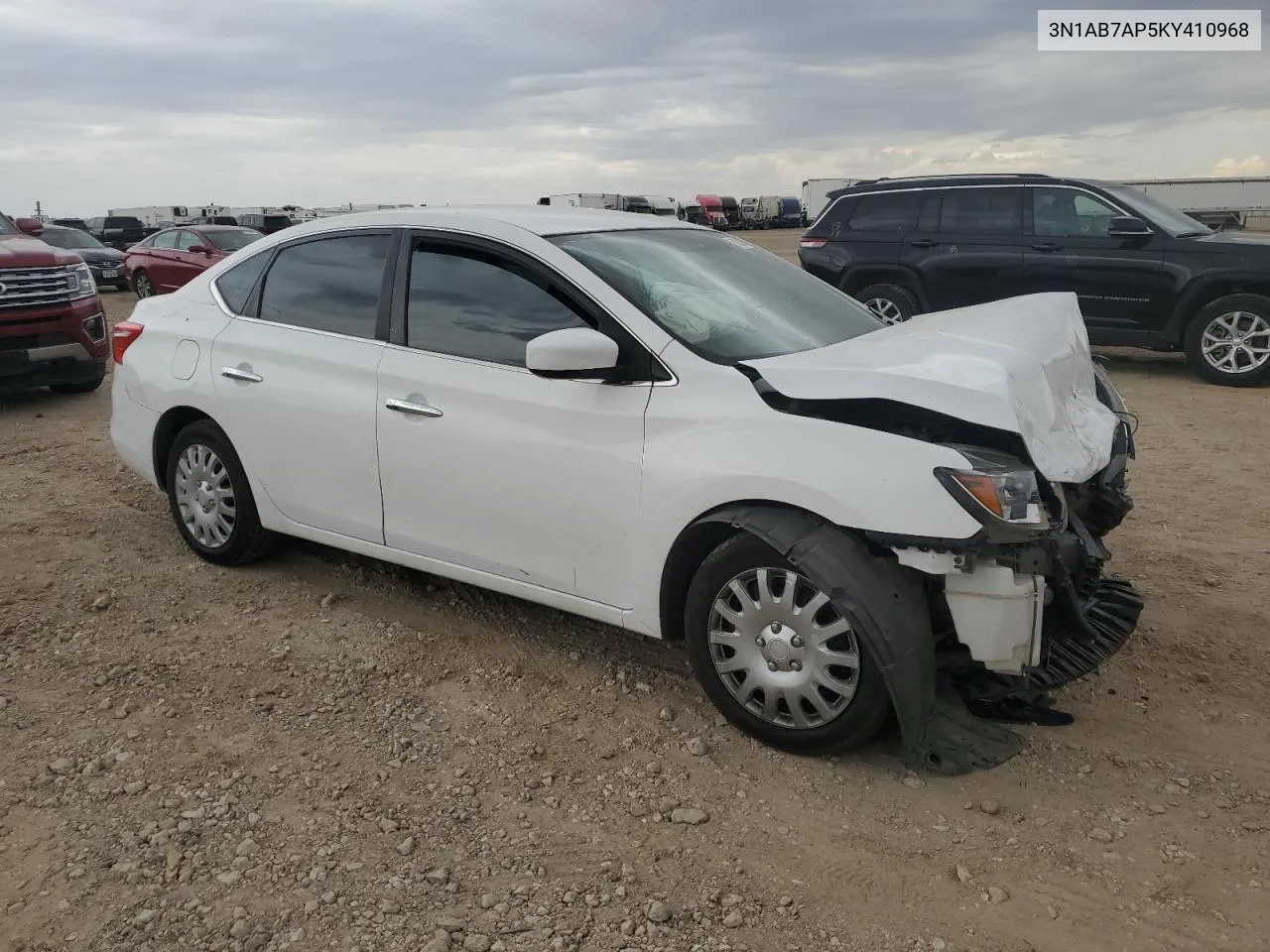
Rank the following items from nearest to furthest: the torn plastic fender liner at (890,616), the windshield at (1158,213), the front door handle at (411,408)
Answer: the torn plastic fender liner at (890,616) < the front door handle at (411,408) < the windshield at (1158,213)

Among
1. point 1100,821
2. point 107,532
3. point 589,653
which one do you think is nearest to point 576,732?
point 589,653

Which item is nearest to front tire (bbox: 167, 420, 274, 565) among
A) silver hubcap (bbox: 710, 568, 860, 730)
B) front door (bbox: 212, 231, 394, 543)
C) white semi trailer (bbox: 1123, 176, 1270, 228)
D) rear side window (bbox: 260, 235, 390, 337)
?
front door (bbox: 212, 231, 394, 543)

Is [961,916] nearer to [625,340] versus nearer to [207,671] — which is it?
[625,340]

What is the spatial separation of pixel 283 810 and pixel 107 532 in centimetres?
316

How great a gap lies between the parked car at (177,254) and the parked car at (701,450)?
1389cm

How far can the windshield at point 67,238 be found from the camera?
20020mm

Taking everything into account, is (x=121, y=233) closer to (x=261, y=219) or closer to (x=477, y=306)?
(x=261, y=219)

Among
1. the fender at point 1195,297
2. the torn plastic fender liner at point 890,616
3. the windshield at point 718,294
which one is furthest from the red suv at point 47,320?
the fender at point 1195,297

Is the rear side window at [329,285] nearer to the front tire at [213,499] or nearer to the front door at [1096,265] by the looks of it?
the front tire at [213,499]

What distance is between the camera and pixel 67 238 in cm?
2062

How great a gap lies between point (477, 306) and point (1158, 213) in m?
8.52

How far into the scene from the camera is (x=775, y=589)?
319 cm

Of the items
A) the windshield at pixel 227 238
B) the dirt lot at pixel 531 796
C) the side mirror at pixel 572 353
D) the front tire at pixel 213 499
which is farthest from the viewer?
the windshield at pixel 227 238

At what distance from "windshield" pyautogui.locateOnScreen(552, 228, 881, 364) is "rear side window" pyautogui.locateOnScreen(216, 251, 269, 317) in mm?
1703
